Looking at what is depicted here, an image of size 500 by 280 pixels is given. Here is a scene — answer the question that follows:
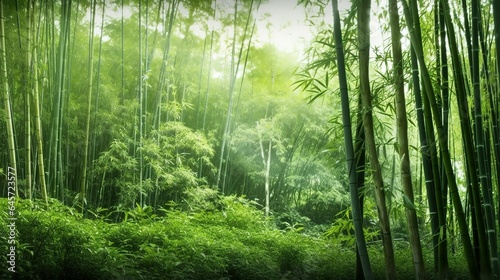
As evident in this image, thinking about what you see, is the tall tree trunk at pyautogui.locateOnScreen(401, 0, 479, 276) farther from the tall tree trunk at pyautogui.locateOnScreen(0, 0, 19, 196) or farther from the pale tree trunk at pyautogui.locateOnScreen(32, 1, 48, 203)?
the pale tree trunk at pyautogui.locateOnScreen(32, 1, 48, 203)

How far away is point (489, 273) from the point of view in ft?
5.77

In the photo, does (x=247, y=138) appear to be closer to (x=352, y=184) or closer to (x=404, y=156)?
(x=404, y=156)

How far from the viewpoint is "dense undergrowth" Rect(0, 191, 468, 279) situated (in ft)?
6.85

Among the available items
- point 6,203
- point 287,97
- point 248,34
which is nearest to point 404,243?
point 287,97

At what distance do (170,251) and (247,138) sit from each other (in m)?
3.06

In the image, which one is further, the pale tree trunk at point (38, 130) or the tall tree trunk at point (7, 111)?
the pale tree trunk at point (38, 130)

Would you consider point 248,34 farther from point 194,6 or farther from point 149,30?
point 149,30

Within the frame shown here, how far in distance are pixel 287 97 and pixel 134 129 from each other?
2.11 meters

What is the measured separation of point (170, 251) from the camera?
2678 millimetres

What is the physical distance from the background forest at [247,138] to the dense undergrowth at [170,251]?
0.04 ft

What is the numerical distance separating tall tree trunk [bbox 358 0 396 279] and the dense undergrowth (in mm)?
839

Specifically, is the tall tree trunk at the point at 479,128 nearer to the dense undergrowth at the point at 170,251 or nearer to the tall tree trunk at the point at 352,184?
the tall tree trunk at the point at 352,184

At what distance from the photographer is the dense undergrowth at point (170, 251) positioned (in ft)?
6.85

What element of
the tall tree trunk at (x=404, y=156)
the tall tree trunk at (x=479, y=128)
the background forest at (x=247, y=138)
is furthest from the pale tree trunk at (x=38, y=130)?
the tall tree trunk at (x=479, y=128)
